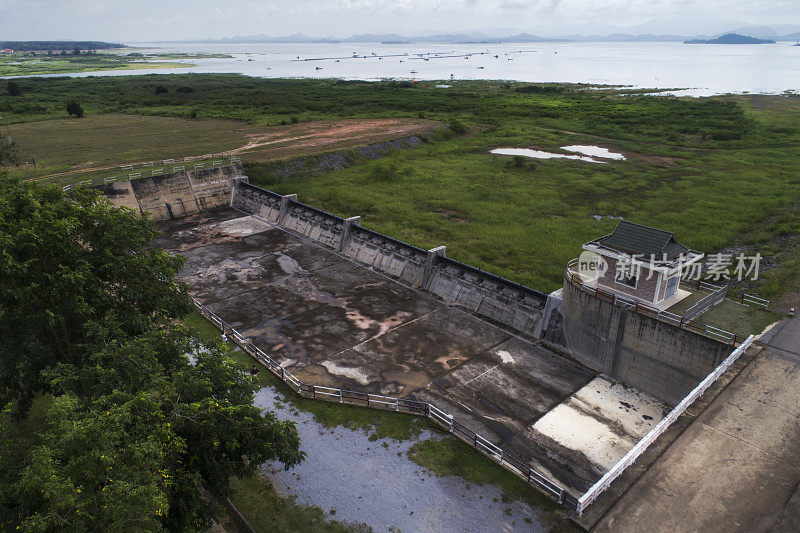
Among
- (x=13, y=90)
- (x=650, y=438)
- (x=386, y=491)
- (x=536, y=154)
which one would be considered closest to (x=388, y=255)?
(x=386, y=491)

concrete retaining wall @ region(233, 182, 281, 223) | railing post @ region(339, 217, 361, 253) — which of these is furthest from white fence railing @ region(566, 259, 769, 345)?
concrete retaining wall @ region(233, 182, 281, 223)

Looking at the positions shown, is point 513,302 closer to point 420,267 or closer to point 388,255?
point 420,267

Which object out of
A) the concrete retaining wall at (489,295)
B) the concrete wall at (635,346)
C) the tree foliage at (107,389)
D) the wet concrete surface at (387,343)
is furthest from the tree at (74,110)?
the concrete wall at (635,346)

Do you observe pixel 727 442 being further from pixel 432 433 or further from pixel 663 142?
pixel 663 142

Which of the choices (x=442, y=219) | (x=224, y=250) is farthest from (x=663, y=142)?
(x=224, y=250)

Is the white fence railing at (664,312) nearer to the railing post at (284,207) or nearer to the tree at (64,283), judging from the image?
the tree at (64,283)
